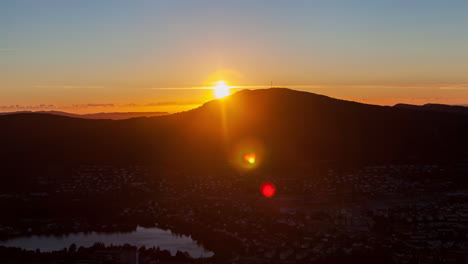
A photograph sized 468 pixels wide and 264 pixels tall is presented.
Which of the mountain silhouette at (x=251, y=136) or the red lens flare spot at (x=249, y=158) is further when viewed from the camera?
the mountain silhouette at (x=251, y=136)

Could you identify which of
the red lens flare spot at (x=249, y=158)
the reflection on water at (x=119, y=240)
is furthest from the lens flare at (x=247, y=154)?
the reflection on water at (x=119, y=240)

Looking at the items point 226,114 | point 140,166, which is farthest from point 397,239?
point 226,114

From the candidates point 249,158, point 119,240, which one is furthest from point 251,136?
point 119,240

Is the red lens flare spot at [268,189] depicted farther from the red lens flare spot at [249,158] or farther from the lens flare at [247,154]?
the red lens flare spot at [249,158]

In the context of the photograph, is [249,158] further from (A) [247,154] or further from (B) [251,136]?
(B) [251,136]

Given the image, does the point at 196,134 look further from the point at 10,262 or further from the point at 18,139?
the point at 10,262
